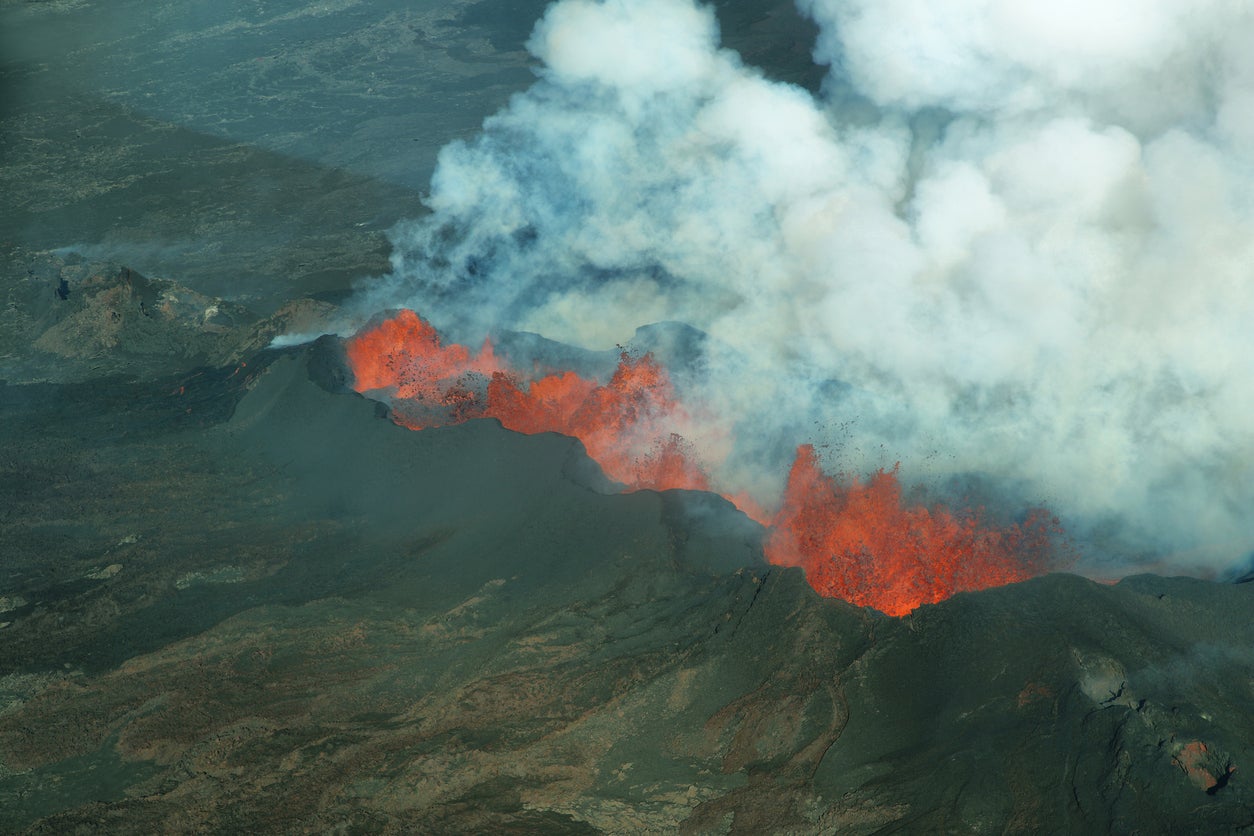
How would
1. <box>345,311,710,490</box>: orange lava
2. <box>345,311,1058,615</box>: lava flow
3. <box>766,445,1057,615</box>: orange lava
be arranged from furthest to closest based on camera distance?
1. <box>345,311,710,490</box>: orange lava
2. <box>345,311,1058,615</box>: lava flow
3. <box>766,445,1057,615</box>: orange lava

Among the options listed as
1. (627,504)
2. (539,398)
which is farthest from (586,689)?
(539,398)

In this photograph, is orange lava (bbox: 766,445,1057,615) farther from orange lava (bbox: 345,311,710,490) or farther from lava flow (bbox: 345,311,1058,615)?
orange lava (bbox: 345,311,710,490)

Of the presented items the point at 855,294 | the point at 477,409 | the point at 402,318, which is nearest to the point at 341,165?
the point at 402,318

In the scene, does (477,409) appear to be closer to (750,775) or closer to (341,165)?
(750,775)

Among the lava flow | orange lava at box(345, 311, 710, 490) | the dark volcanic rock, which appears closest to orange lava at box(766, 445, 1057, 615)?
the lava flow

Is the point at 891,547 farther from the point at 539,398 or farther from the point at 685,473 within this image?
the point at 539,398
